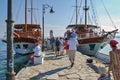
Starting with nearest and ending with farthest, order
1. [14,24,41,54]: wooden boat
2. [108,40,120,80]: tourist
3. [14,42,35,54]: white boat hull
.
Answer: [108,40,120,80]: tourist
[14,24,41,54]: wooden boat
[14,42,35,54]: white boat hull

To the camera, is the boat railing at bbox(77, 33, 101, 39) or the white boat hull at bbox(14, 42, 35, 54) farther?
the white boat hull at bbox(14, 42, 35, 54)

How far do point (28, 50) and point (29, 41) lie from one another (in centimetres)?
172

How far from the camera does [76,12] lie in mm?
50812

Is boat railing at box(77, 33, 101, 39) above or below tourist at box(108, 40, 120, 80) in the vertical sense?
below

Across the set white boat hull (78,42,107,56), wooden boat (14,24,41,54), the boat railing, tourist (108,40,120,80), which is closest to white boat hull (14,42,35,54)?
wooden boat (14,24,41,54)

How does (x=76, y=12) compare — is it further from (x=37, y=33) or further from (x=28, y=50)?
(x=28, y=50)

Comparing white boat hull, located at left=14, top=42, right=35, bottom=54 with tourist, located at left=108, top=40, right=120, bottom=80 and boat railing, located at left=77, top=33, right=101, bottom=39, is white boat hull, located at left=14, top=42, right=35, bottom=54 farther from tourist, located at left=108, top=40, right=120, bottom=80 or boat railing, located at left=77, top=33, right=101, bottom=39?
tourist, located at left=108, top=40, right=120, bottom=80

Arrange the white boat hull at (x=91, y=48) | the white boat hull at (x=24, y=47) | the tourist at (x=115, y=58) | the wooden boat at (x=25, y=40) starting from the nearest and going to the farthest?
the tourist at (x=115, y=58), the white boat hull at (x=91, y=48), the wooden boat at (x=25, y=40), the white boat hull at (x=24, y=47)

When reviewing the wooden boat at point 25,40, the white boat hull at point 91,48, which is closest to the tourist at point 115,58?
the wooden boat at point 25,40

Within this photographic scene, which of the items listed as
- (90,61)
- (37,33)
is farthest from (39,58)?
(37,33)

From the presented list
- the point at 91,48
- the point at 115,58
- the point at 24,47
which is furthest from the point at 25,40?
the point at 115,58

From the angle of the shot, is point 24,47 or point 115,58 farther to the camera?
point 24,47

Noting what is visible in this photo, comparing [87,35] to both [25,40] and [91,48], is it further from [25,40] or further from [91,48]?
[25,40]

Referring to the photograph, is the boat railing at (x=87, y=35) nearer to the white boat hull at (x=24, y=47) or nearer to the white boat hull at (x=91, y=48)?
the white boat hull at (x=91, y=48)
